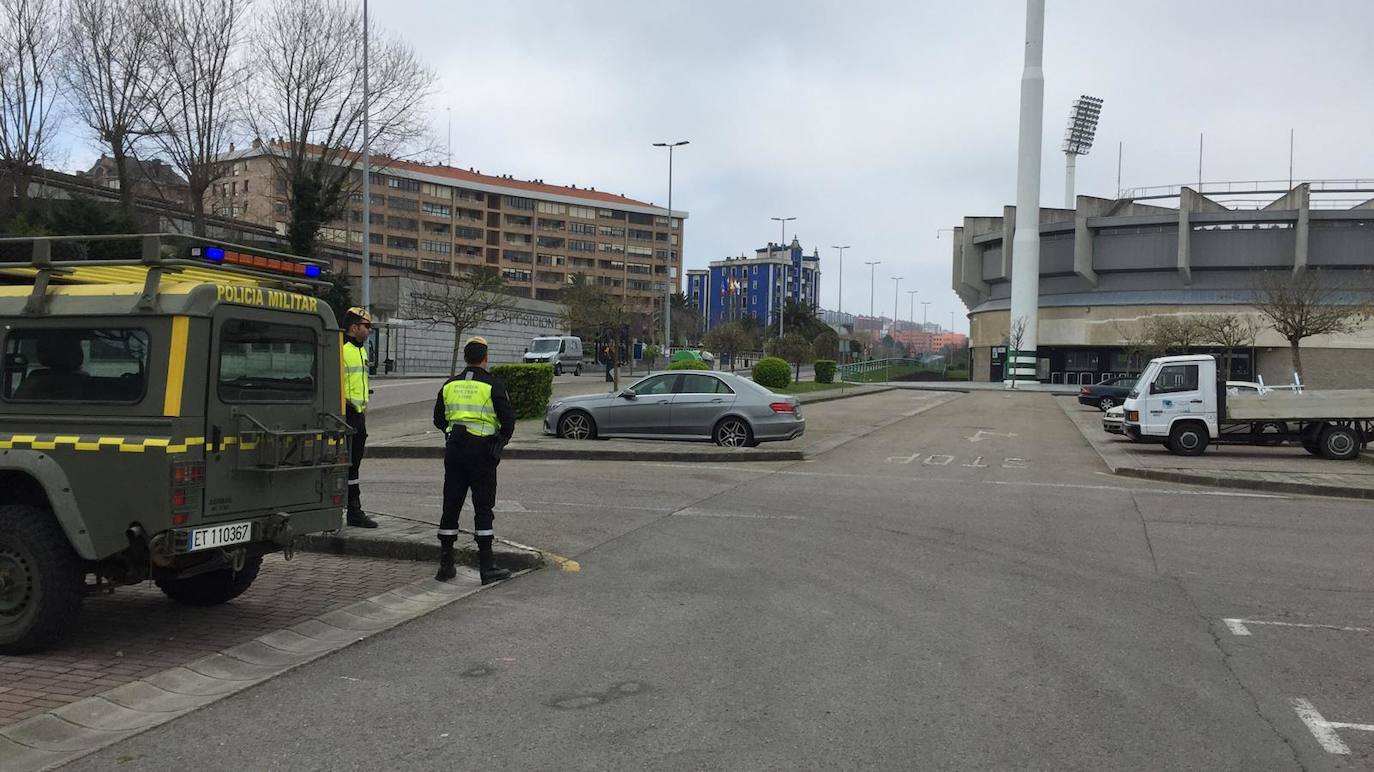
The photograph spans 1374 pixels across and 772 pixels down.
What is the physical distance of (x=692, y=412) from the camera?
17672 mm

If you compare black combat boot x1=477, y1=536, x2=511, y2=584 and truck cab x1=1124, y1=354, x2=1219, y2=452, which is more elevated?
truck cab x1=1124, y1=354, x2=1219, y2=452

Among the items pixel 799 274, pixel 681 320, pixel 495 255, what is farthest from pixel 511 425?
pixel 799 274

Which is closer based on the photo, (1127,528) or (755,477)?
(1127,528)

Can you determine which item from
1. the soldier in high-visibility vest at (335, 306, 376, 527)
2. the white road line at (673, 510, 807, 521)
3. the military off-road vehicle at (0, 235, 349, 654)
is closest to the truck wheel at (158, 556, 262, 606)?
the military off-road vehicle at (0, 235, 349, 654)

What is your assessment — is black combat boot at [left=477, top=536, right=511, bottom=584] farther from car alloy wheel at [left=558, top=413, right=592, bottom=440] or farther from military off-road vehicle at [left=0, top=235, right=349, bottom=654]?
car alloy wheel at [left=558, top=413, right=592, bottom=440]

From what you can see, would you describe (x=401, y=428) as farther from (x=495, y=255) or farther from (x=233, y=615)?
(x=495, y=255)

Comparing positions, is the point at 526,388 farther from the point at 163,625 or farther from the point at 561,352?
the point at 561,352

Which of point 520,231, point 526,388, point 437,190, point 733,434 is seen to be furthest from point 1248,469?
point 520,231

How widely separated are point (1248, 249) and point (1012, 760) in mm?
73896

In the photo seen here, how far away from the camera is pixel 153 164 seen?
38.8m

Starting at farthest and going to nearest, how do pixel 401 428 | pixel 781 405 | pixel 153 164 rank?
pixel 153 164 → pixel 401 428 → pixel 781 405

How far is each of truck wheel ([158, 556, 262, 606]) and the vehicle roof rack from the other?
6.10 feet

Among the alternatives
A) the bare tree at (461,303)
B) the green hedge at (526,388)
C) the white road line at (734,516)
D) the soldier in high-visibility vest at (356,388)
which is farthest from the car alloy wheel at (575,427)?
the bare tree at (461,303)

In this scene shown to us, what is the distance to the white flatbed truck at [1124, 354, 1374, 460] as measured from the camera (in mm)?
18422
